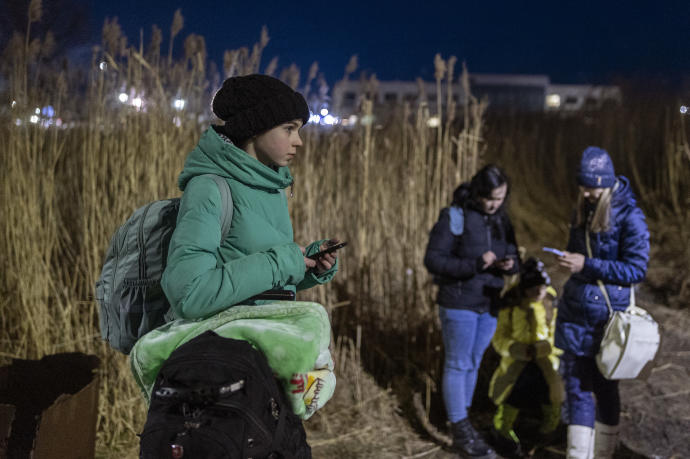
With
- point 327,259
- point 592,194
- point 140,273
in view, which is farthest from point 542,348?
point 140,273

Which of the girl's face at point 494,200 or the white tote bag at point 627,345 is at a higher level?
the girl's face at point 494,200

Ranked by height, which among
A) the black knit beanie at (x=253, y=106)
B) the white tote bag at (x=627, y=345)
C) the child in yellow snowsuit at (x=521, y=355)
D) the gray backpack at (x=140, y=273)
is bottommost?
the child in yellow snowsuit at (x=521, y=355)

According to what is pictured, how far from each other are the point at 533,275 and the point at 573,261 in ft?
1.52

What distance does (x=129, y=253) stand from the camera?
1.36 metres

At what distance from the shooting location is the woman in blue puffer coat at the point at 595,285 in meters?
2.38

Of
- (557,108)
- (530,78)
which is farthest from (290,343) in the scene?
(530,78)

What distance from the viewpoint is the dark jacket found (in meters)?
2.69

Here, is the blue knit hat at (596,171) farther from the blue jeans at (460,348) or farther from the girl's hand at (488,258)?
the blue jeans at (460,348)

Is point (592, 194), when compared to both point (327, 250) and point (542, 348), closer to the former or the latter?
point (542, 348)

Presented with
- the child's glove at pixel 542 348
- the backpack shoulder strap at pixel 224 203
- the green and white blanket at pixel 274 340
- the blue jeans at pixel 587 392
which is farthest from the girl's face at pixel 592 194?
the backpack shoulder strap at pixel 224 203

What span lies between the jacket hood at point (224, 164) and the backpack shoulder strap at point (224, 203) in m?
0.02

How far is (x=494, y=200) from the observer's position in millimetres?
2678

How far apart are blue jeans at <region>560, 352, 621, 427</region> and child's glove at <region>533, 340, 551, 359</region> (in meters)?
0.44

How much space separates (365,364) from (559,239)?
11.8 ft
